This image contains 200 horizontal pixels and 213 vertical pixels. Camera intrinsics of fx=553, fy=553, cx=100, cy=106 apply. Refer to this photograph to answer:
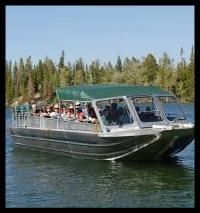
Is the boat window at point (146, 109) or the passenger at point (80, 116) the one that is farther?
the passenger at point (80, 116)

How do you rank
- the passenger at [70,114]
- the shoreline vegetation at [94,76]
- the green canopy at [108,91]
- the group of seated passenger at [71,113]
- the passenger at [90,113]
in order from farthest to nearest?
the shoreline vegetation at [94,76], the passenger at [70,114], the group of seated passenger at [71,113], the passenger at [90,113], the green canopy at [108,91]

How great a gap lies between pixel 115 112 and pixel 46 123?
5.35 metres

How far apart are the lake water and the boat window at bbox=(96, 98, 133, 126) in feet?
5.53

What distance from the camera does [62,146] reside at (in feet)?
84.1

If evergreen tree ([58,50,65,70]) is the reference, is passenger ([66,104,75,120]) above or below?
below

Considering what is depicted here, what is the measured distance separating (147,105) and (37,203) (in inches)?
366

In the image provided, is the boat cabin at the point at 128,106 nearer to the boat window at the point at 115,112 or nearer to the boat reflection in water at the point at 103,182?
the boat window at the point at 115,112

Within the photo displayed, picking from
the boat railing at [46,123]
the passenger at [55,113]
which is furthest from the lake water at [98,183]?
the passenger at [55,113]

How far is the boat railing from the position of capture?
922 inches

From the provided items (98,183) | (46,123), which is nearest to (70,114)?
(46,123)

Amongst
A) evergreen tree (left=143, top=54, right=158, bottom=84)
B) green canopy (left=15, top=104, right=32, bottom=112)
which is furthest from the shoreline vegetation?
green canopy (left=15, top=104, right=32, bottom=112)

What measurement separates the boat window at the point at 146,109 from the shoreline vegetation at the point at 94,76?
274 ft

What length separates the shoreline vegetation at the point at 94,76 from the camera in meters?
115

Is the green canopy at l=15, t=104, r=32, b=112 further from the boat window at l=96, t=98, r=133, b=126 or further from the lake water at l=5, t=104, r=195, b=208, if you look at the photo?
the boat window at l=96, t=98, r=133, b=126
